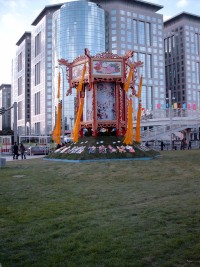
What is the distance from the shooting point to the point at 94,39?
121188mm

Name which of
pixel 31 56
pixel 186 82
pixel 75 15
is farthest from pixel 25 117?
pixel 186 82

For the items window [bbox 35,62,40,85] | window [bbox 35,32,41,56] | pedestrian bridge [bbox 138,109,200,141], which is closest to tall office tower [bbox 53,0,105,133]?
window [bbox 35,32,41,56]

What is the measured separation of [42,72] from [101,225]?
445 ft

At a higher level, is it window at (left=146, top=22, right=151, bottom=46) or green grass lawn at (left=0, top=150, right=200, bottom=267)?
window at (left=146, top=22, right=151, bottom=46)

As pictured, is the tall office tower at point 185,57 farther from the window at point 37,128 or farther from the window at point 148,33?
the window at point 37,128

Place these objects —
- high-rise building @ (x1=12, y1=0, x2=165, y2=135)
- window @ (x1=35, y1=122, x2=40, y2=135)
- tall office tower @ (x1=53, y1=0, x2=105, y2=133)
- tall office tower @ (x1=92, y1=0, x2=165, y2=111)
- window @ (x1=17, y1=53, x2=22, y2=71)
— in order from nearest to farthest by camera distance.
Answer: tall office tower @ (x1=53, y1=0, x2=105, y2=133) → high-rise building @ (x1=12, y1=0, x2=165, y2=135) → tall office tower @ (x1=92, y1=0, x2=165, y2=111) → window @ (x1=35, y1=122, x2=40, y2=135) → window @ (x1=17, y1=53, x2=22, y2=71)

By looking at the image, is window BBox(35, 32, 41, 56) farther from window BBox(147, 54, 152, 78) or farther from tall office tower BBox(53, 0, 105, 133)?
window BBox(147, 54, 152, 78)

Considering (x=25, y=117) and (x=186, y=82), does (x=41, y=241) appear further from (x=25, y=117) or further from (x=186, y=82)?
(x=25, y=117)

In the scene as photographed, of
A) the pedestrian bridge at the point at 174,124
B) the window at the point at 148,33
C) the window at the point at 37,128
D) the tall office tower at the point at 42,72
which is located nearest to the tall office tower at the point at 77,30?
the tall office tower at the point at 42,72

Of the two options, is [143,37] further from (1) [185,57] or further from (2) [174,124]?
(2) [174,124]

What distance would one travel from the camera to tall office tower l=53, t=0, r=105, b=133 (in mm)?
118000

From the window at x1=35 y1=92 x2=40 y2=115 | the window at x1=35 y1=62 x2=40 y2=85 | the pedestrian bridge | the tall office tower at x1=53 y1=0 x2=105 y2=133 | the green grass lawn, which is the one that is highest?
the tall office tower at x1=53 y1=0 x2=105 y2=133

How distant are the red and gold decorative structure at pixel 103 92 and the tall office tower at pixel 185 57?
381ft

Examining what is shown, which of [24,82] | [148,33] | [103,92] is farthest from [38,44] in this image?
[103,92]
